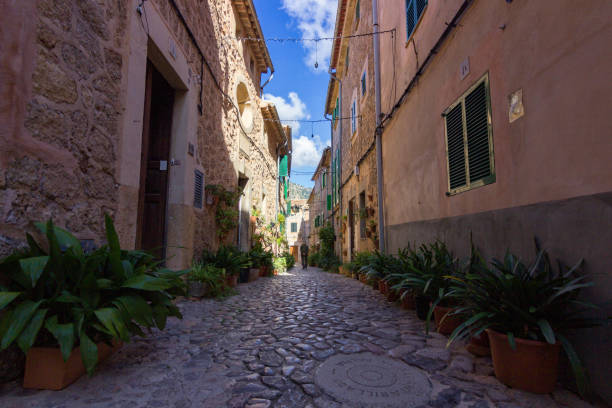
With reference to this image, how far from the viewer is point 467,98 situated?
128 inches

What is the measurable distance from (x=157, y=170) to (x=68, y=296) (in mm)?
3202

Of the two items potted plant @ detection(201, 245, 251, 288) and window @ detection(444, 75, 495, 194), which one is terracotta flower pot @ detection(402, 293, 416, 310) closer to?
window @ detection(444, 75, 495, 194)

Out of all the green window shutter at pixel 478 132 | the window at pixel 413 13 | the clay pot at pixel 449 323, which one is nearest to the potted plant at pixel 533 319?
the clay pot at pixel 449 323

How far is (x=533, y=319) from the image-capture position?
1805mm

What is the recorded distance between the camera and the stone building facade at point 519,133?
1711 mm

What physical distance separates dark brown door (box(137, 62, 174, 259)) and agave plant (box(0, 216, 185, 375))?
8.19 feet

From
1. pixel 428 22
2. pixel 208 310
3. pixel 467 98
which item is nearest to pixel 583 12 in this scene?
pixel 467 98

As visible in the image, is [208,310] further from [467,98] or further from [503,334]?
[467,98]

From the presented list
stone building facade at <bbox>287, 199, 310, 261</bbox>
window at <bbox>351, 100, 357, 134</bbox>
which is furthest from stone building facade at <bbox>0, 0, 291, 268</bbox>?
stone building facade at <bbox>287, 199, 310, 261</bbox>

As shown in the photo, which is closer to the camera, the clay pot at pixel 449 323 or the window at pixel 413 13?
the clay pot at pixel 449 323

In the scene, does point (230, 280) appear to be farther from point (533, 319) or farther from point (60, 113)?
point (533, 319)

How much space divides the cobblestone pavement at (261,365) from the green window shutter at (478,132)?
1.64 m

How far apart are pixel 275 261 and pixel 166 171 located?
6351 millimetres

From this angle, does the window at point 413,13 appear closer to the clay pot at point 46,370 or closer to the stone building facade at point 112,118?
the stone building facade at point 112,118
